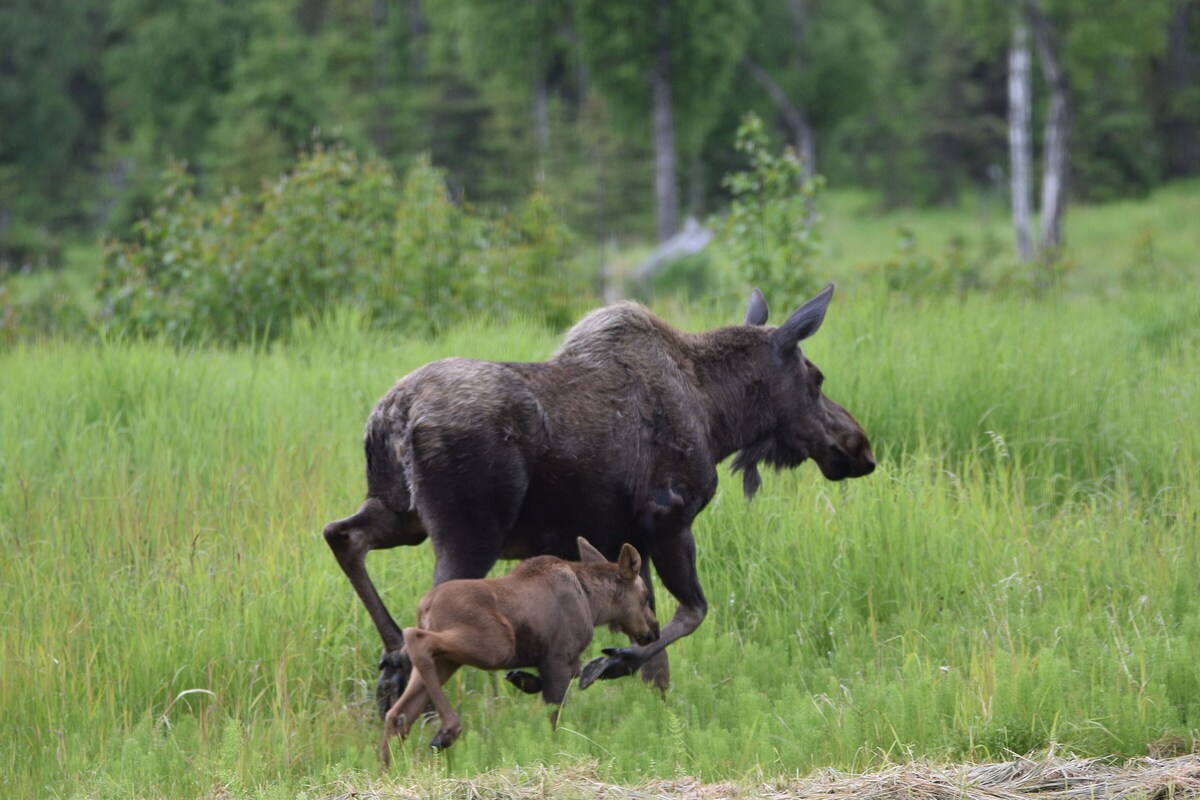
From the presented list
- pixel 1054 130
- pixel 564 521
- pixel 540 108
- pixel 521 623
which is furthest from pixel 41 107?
pixel 521 623

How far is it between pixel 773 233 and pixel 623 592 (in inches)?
307

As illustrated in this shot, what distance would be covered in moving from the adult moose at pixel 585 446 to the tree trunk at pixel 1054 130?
26.0 meters

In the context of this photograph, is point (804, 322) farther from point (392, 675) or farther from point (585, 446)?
point (392, 675)

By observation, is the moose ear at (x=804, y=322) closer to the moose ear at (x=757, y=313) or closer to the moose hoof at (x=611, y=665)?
the moose ear at (x=757, y=313)

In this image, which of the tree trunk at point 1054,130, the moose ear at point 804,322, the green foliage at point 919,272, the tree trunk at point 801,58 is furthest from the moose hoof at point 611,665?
the tree trunk at point 801,58

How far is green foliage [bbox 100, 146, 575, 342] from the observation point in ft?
43.2

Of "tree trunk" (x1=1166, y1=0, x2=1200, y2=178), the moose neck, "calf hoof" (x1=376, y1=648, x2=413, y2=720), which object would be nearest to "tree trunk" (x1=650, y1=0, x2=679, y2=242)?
"tree trunk" (x1=1166, y1=0, x2=1200, y2=178)

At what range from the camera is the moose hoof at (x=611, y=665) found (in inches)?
216

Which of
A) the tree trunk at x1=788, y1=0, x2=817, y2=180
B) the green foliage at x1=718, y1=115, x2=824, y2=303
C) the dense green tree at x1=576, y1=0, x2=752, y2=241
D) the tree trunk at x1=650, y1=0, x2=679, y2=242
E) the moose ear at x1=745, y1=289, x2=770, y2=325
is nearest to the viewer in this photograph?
the moose ear at x1=745, y1=289, x2=770, y2=325

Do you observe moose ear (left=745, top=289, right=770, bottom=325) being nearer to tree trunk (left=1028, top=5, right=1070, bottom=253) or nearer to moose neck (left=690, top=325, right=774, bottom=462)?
moose neck (left=690, top=325, right=774, bottom=462)

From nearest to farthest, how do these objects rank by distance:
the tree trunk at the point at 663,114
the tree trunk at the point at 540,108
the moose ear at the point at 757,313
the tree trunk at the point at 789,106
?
the moose ear at the point at 757,313 < the tree trunk at the point at 663,114 < the tree trunk at the point at 540,108 < the tree trunk at the point at 789,106

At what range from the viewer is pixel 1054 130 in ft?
105

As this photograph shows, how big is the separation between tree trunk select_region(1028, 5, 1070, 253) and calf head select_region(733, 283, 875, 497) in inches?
1009

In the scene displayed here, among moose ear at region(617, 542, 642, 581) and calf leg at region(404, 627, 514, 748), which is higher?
moose ear at region(617, 542, 642, 581)
